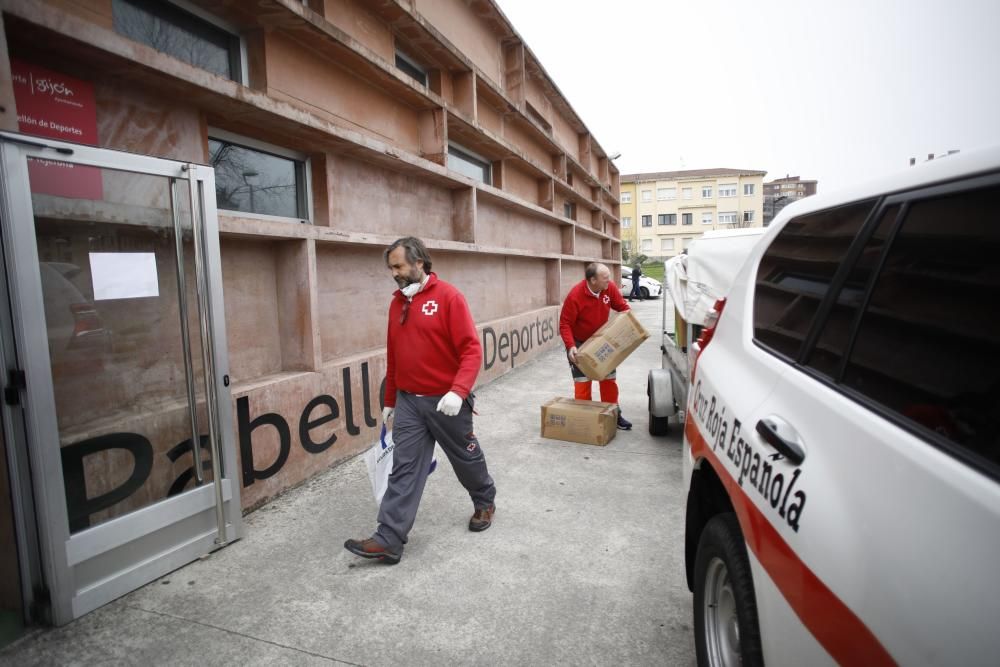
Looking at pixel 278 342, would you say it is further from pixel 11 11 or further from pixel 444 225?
pixel 444 225

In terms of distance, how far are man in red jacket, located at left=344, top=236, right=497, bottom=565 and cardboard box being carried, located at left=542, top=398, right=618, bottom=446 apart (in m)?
2.30

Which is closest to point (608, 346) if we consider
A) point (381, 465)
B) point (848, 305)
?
point (381, 465)

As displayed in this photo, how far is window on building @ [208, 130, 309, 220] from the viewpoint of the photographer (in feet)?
15.6

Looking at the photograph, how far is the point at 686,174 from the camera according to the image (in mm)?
68500

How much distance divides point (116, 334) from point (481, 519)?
106 inches

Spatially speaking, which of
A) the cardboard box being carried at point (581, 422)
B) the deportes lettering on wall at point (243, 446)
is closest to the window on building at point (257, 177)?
the deportes lettering on wall at point (243, 446)

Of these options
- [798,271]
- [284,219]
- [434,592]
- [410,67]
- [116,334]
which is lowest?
[434,592]

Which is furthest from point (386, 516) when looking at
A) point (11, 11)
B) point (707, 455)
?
point (11, 11)

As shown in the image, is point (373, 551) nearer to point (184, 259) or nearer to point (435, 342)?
point (435, 342)

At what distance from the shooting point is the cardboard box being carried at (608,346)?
18.9 feet

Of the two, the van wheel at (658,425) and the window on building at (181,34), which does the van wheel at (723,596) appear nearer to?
the van wheel at (658,425)

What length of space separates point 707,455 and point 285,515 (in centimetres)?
335

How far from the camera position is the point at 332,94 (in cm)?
592

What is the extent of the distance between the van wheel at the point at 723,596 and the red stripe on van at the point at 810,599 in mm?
149
